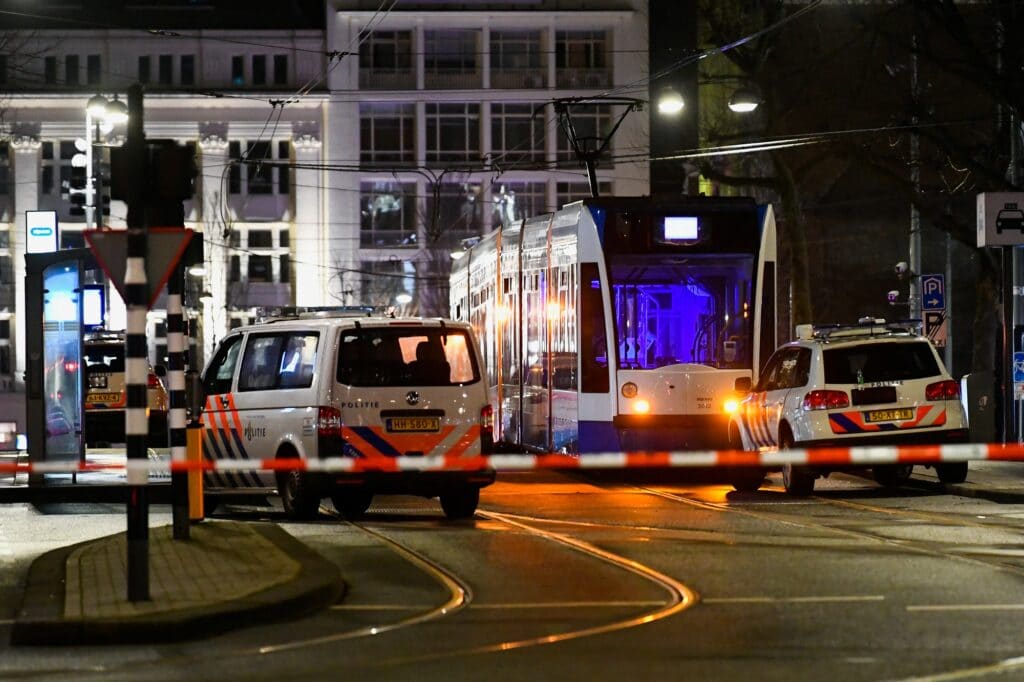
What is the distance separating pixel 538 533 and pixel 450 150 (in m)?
61.8

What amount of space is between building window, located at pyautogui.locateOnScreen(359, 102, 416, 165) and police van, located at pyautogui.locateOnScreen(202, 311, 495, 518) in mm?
58719

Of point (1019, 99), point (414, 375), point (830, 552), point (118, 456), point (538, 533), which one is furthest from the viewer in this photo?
point (118, 456)

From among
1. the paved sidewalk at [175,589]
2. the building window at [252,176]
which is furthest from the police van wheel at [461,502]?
the building window at [252,176]

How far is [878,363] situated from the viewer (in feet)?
63.7

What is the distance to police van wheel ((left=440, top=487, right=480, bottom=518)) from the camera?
17000 mm

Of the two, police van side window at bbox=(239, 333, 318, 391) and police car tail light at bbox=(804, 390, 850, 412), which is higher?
police van side window at bbox=(239, 333, 318, 391)

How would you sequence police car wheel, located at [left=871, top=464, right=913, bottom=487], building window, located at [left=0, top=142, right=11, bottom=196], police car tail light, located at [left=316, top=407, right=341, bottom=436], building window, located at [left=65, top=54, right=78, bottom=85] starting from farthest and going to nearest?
building window, located at [left=0, top=142, right=11, bottom=196] < building window, located at [left=65, top=54, right=78, bottom=85] < police car wheel, located at [left=871, top=464, right=913, bottom=487] < police car tail light, located at [left=316, top=407, right=341, bottom=436]

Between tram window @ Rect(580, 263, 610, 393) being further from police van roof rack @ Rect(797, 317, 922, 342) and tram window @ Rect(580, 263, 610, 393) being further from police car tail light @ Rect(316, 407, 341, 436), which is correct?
police car tail light @ Rect(316, 407, 341, 436)

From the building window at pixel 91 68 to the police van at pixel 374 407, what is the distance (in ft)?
196

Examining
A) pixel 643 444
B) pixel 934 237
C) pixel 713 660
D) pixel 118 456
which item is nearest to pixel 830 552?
pixel 713 660

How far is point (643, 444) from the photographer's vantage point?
21547mm

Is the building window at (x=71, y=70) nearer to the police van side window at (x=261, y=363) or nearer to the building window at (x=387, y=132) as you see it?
the building window at (x=387, y=132)

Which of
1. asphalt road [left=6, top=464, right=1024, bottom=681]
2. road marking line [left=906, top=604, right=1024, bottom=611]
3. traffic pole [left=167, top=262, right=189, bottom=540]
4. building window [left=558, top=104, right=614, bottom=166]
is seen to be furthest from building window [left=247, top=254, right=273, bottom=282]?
road marking line [left=906, top=604, right=1024, bottom=611]

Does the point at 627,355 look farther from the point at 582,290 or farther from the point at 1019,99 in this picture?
the point at 1019,99
